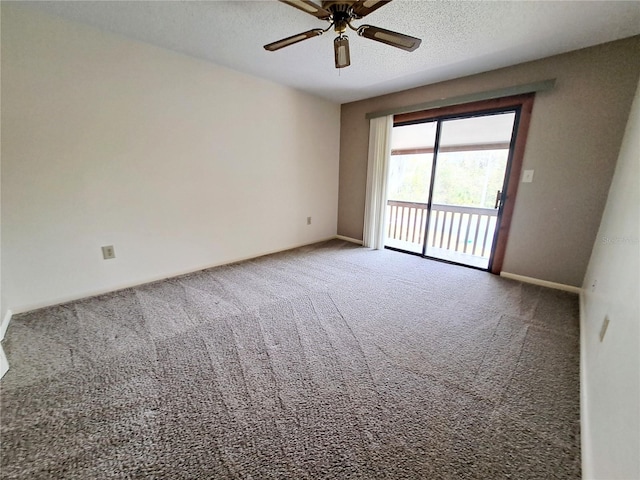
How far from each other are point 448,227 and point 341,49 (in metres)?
3.35

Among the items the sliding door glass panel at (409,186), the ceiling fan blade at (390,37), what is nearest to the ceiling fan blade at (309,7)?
Answer: the ceiling fan blade at (390,37)

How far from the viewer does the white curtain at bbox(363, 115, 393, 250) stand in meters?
3.51

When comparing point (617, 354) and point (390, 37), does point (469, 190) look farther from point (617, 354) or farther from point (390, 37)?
point (617, 354)

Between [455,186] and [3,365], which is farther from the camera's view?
[455,186]

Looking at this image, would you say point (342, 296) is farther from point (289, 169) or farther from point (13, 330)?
point (13, 330)

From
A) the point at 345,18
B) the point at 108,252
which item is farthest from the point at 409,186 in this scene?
the point at 108,252

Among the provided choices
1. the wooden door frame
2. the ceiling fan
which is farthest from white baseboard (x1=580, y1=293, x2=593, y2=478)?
the ceiling fan

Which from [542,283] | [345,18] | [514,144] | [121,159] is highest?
[345,18]

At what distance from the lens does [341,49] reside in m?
1.68

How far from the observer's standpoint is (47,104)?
1857 mm

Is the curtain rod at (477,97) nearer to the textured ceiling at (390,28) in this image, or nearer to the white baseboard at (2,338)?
the textured ceiling at (390,28)

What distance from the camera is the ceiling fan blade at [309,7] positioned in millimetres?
1312

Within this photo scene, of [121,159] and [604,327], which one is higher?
[121,159]

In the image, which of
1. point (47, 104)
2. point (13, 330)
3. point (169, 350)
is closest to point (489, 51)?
point (169, 350)
